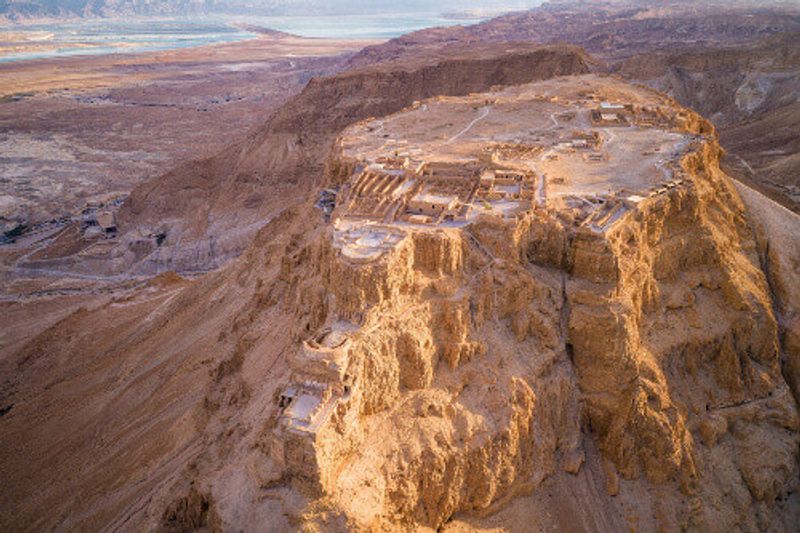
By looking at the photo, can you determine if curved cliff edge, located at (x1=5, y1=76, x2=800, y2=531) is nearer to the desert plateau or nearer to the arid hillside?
the desert plateau

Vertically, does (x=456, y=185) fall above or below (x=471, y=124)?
above

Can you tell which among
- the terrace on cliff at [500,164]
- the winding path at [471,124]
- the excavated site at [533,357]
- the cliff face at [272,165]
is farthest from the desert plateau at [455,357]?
the cliff face at [272,165]

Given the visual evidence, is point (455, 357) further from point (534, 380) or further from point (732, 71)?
point (732, 71)

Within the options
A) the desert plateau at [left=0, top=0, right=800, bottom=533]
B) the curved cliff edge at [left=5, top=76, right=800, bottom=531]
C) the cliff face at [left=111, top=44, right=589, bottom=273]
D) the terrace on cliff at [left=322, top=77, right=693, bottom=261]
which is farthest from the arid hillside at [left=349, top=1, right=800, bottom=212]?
the curved cliff edge at [left=5, top=76, right=800, bottom=531]

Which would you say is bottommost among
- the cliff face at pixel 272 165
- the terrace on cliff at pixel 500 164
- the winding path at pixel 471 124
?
the cliff face at pixel 272 165

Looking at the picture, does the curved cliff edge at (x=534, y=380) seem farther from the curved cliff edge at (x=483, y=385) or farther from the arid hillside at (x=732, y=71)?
the arid hillside at (x=732, y=71)

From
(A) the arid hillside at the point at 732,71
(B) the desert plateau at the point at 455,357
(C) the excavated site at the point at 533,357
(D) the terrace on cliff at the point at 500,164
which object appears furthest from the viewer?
(A) the arid hillside at the point at 732,71

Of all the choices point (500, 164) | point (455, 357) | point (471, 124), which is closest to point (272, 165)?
point (471, 124)

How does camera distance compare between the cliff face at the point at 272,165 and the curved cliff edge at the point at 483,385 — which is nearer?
the curved cliff edge at the point at 483,385

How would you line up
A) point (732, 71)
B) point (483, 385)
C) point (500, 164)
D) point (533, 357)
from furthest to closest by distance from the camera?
point (732, 71)
point (500, 164)
point (533, 357)
point (483, 385)
